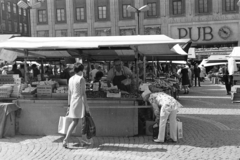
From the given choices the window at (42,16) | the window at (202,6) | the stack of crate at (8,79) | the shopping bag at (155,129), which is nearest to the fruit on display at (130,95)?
the shopping bag at (155,129)

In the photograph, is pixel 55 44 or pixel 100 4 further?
pixel 100 4

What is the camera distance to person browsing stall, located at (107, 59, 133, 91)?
8315 millimetres

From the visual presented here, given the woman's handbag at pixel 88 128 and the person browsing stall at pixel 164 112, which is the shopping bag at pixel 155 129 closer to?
the person browsing stall at pixel 164 112

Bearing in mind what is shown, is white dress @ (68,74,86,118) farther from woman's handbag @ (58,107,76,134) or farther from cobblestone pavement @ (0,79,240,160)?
cobblestone pavement @ (0,79,240,160)

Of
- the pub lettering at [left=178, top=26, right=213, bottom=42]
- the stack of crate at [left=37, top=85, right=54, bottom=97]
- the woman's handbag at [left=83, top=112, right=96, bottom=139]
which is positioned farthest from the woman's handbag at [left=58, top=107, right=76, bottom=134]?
the pub lettering at [left=178, top=26, right=213, bottom=42]

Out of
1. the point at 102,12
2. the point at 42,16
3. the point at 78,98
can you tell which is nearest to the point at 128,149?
the point at 78,98

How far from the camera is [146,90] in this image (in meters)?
7.31

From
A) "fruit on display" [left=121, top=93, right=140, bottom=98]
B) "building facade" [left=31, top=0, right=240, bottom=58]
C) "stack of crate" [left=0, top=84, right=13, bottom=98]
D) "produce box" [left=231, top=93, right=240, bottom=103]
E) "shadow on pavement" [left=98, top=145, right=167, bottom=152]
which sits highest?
"building facade" [left=31, top=0, right=240, bottom=58]

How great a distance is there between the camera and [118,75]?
8430 millimetres

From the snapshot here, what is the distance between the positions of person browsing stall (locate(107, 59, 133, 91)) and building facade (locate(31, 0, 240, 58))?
1162 inches

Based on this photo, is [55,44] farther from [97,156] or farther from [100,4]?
[100,4]

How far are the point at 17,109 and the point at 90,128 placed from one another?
228cm

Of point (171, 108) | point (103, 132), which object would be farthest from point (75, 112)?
point (171, 108)

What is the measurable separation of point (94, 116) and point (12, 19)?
6276 centimetres
